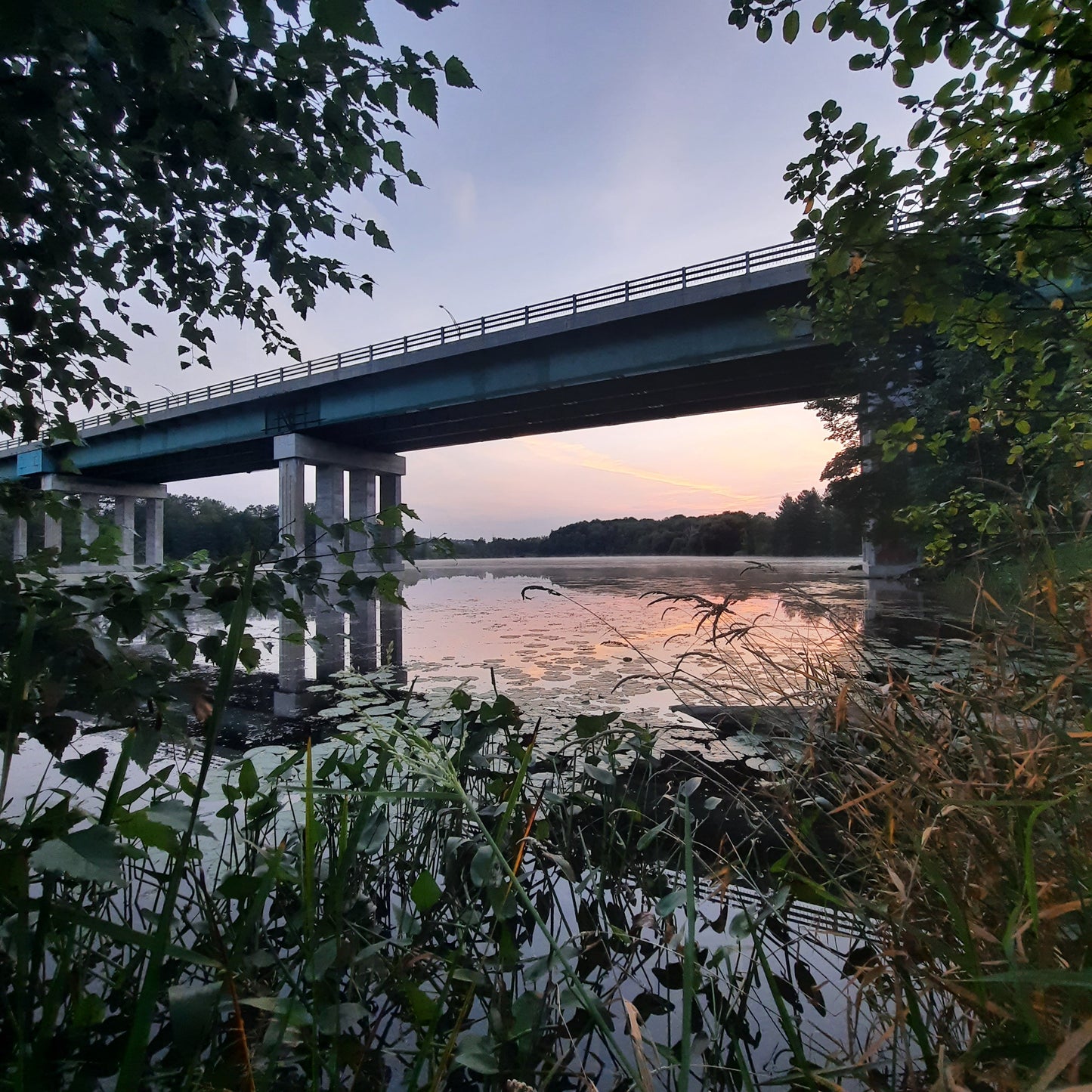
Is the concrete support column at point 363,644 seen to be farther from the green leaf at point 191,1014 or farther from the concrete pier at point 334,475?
the concrete pier at point 334,475

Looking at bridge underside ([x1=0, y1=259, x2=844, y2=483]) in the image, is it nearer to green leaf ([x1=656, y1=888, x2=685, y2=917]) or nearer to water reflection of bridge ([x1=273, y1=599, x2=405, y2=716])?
water reflection of bridge ([x1=273, y1=599, x2=405, y2=716])

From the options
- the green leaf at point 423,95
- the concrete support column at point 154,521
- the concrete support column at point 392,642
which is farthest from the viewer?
the concrete support column at point 154,521

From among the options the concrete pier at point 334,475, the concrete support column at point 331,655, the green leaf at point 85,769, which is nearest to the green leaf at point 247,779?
the green leaf at point 85,769

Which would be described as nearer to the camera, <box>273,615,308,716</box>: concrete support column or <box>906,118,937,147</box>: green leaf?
<box>906,118,937,147</box>: green leaf

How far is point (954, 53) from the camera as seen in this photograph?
73.0 inches

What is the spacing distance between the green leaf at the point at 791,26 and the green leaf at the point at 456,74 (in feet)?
3.46

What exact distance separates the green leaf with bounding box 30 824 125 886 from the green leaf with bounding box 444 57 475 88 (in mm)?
1818

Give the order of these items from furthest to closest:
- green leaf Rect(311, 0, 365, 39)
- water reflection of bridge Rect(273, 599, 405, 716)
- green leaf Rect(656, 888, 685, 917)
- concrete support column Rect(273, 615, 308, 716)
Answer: water reflection of bridge Rect(273, 599, 405, 716) → concrete support column Rect(273, 615, 308, 716) → green leaf Rect(656, 888, 685, 917) → green leaf Rect(311, 0, 365, 39)

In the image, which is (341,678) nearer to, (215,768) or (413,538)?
(215,768)

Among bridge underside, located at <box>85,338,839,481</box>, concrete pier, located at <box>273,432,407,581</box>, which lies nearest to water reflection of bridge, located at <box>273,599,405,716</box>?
concrete pier, located at <box>273,432,407,581</box>

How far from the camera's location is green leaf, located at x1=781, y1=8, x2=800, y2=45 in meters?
1.89

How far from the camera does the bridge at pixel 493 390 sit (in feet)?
56.4

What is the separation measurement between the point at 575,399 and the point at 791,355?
7579 mm

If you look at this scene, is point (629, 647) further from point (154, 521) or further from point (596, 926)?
point (154, 521)
